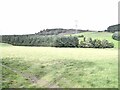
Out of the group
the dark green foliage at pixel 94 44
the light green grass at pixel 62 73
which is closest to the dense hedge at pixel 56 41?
the dark green foliage at pixel 94 44

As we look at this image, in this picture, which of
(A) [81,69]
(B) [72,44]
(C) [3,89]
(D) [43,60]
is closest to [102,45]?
(B) [72,44]

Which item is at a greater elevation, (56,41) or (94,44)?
(56,41)

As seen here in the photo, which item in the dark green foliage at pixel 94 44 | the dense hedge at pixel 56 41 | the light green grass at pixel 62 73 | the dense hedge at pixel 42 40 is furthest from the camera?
the dense hedge at pixel 42 40

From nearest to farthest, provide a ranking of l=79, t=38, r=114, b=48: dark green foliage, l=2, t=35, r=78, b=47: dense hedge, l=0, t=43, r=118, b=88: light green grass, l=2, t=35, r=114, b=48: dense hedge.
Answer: l=0, t=43, r=118, b=88: light green grass < l=79, t=38, r=114, b=48: dark green foliage < l=2, t=35, r=114, b=48: dense hedge < l=2, t=35, r=78, b=47: dense hedge

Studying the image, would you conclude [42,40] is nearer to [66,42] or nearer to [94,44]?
[66,42]

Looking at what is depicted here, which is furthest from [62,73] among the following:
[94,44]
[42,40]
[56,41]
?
[42,40]

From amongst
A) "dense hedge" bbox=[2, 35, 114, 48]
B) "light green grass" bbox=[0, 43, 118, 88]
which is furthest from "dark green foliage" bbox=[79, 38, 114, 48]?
"light green grass" bbox=[0, 43, 118, 88]

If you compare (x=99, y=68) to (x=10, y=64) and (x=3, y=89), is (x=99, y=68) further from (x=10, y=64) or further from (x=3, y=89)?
(x=10, y=64)

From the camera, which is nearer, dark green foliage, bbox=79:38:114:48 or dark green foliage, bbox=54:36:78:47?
dark green foliage, bbox=79:38:114:48

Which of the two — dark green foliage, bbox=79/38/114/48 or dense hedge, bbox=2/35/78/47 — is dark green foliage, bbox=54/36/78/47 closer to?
dense hedge, bbox=2/35/78/47

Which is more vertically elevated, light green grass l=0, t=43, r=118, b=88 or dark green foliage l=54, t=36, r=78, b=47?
dark green foliage l=54, t=36, r=78, b=47

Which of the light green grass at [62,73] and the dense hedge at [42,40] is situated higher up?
the dense hedge at [42,40]

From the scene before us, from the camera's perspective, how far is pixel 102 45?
361 feet

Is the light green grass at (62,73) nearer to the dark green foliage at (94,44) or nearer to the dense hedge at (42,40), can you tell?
the dark green foliage at (94,44)
